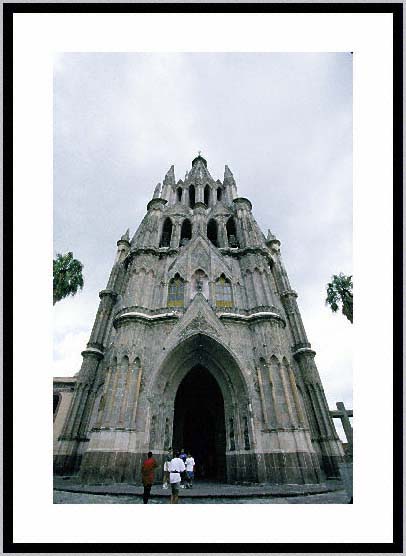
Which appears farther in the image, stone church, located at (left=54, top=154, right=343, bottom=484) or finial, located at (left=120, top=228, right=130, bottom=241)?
finial, located at (left=120, top=228, right=130, bottom=241)

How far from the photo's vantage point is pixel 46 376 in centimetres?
496

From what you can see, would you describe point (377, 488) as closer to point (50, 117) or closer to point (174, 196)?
point (50, 117)

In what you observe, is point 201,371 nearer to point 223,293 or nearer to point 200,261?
point 223,293

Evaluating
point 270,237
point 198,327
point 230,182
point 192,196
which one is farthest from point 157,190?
point 198,327

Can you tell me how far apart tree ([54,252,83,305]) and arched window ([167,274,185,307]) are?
5.65 meters

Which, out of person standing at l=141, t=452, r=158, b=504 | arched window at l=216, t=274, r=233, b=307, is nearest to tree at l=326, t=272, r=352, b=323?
Answer: arched window at l=216, t=274, r=233, b=307

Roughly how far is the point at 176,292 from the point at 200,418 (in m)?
9.61

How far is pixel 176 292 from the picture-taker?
64.7ft

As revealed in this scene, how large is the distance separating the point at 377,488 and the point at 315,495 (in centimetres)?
781

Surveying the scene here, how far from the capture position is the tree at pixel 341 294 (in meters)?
19.2

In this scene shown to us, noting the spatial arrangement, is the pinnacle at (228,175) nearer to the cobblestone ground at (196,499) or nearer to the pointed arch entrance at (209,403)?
the pointed arch entrance at (209,403)

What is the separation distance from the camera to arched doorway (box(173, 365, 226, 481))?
2033 cm

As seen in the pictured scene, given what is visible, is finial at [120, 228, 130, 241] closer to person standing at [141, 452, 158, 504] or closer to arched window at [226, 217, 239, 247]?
arched window at [226, 217, 239, 247]

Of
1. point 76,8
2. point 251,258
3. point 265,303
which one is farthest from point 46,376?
point 251,258
